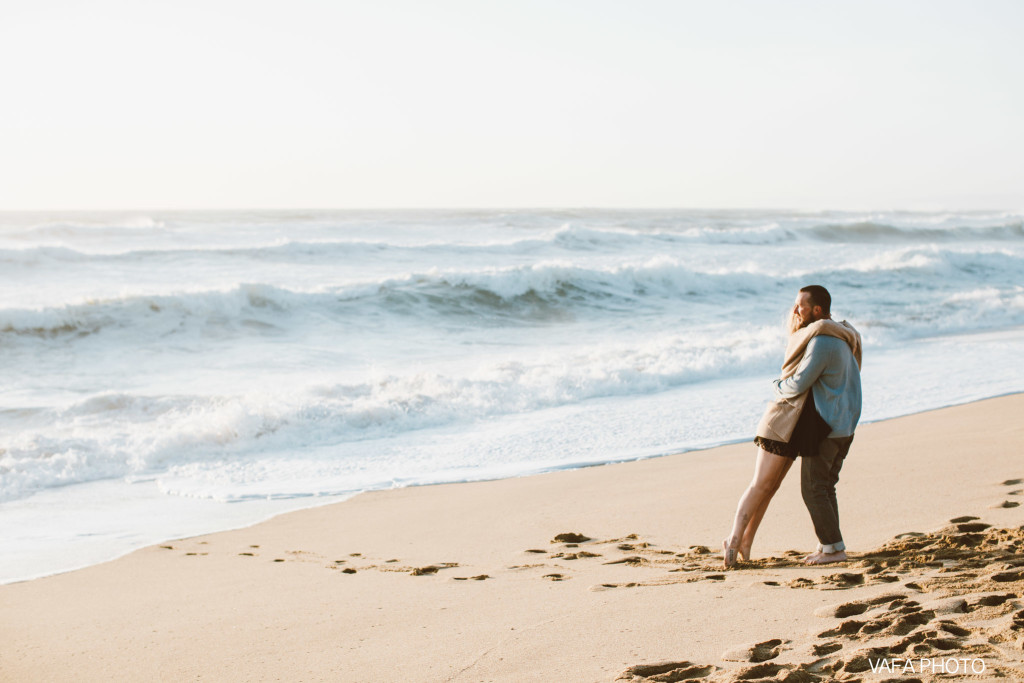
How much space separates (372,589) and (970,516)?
3106 mm

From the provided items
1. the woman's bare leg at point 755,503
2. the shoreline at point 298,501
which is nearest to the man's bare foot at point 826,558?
the woman's bare leg at point 755,503

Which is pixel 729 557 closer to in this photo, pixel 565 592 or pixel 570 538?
pixel 565 592

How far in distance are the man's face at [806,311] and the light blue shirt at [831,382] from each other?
5.2 inches

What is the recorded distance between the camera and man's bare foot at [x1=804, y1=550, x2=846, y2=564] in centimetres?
384

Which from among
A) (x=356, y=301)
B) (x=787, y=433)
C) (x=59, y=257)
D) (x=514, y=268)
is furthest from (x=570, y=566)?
(x=59, y=257)

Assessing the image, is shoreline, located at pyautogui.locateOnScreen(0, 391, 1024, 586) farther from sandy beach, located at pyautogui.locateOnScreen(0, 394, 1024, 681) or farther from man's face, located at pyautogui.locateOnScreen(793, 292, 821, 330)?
man's face, located at pyautogui.locateOnScreen(793, 292, 821, 330)

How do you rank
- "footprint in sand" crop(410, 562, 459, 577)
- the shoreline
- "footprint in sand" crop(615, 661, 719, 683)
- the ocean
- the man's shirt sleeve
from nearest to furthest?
"footprint in sand" crop(615, 661, 719, 683), the man's shirt sleeve, "footprint in sand" crop(410, 562, 459, 577), the shoreline, the ocean

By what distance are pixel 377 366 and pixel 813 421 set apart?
9.47 m

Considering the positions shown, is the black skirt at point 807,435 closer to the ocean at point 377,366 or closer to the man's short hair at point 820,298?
the man's short hair at point 820,298

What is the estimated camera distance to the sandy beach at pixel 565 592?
9.43 ft

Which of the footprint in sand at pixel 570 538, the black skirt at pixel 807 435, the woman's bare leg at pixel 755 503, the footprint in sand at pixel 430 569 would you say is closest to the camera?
the black skirt at pixel 807 435

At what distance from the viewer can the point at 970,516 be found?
174 inches

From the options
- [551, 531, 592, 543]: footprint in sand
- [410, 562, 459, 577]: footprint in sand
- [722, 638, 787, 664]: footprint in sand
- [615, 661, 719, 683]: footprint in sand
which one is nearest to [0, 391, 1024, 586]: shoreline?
[410, 562, 459, 577]: footprint in sand

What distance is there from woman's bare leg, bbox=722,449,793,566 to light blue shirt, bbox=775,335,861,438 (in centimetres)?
30
